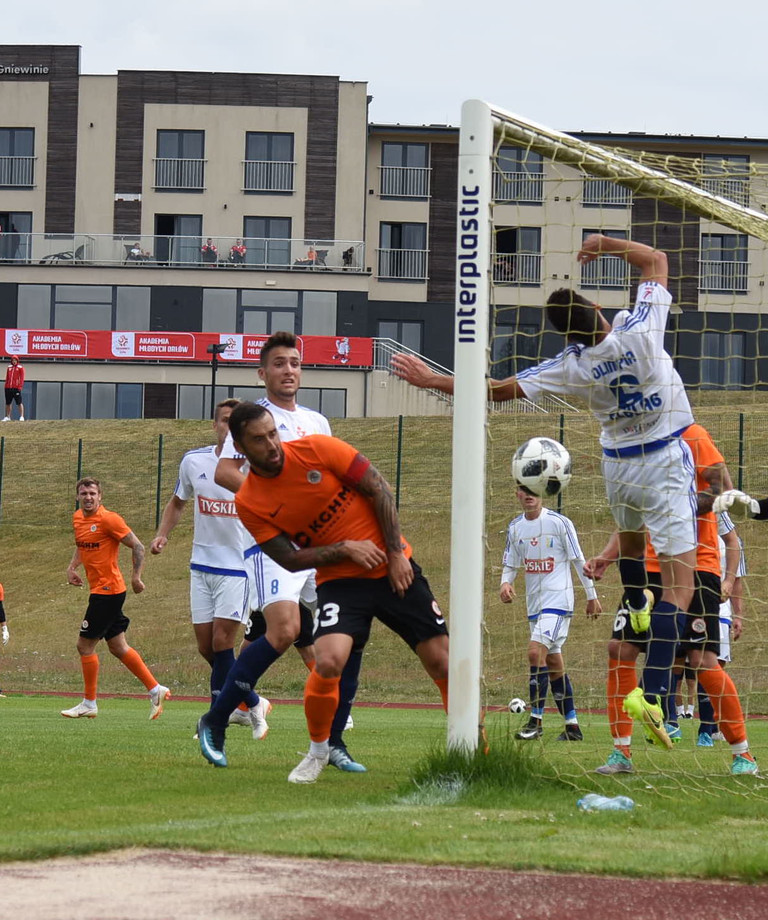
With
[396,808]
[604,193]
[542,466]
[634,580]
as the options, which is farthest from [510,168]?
[396,808]

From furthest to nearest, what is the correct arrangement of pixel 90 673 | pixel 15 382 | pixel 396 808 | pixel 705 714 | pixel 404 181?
pixel 404 181 → pixel 15 382 → pixel 90 673 → pixel 705 714 → pixel 396 808

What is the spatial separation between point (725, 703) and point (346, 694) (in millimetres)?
2159

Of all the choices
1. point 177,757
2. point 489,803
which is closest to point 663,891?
point 489,803

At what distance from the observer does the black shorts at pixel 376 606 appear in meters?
7.15

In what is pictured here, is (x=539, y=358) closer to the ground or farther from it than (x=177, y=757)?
farther from it

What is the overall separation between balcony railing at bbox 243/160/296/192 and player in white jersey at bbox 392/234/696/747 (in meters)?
47.0

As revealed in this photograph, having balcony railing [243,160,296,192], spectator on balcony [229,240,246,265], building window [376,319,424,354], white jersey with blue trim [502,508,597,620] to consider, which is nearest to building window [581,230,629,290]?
white jersey with blue trim [502,508,597,620]

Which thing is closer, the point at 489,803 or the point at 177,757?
the point at 489,803

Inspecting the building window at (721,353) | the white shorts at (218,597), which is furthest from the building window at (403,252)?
the white shorts at (218,597)

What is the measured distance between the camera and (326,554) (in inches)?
276

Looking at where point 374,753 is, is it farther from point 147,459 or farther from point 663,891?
point 147,459

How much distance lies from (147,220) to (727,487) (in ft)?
155

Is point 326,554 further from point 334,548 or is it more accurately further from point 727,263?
point 727,263

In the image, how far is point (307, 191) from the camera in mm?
53344
